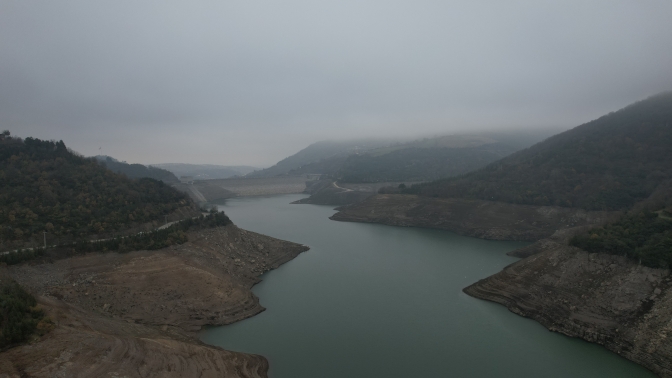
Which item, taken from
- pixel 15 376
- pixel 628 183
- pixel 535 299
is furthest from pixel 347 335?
pixel 628 183

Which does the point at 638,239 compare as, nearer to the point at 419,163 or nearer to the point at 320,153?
the point at 419,163

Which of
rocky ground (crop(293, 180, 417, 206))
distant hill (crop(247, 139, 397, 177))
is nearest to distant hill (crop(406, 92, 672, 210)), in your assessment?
rocky ground (crop(293, 180, 417, 206))

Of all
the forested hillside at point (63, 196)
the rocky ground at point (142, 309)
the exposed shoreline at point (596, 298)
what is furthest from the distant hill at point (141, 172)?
the exposed shoreline at point (596, 298)

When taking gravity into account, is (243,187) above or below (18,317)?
above

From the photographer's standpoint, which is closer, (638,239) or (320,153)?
(638,239)

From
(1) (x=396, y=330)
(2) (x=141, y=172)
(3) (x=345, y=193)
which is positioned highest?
(2) (x=141, y=172)

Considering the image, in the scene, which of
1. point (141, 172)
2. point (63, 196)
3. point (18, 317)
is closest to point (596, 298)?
point (18, 317)

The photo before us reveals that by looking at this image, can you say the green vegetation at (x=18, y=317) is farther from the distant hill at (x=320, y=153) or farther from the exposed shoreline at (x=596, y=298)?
the distant hill at (x=320, y=153)
